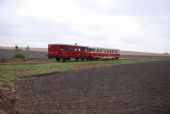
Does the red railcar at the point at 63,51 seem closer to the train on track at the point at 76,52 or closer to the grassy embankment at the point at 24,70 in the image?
the train on track at the point at 76,52

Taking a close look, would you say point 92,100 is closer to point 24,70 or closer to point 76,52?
point 24,70

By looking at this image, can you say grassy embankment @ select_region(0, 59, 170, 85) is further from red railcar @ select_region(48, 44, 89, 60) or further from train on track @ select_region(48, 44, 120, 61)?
train on track @ select_region(48, 44, 120, 61)

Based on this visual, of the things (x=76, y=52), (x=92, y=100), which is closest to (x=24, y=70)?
(x=92, y=100)

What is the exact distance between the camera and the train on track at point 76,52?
47656 millimetres

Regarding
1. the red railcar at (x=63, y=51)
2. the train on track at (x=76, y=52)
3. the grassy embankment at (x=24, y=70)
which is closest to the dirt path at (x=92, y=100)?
the grassy embankment at (x=24, y=70)

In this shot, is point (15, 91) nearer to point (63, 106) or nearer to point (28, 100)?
point (28, 100)

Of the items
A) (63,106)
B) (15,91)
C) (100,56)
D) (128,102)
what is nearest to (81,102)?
(63,106)

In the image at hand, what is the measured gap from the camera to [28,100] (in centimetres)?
1445

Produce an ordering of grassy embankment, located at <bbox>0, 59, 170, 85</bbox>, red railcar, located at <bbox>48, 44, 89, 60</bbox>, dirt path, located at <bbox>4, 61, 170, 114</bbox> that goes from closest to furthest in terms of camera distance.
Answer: dirt path, located at <bbox>4, 61, 170, 114</bbox>
grassy embankment, located at <bbox>0, 59, 170, 85</bbox>
red railcar, located at <bbox>48, 44, 89, 60</bbox>

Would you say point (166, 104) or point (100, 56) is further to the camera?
point (100, 56)

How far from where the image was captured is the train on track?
47.7 metres

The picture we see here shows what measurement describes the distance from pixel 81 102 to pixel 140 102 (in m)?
2.57

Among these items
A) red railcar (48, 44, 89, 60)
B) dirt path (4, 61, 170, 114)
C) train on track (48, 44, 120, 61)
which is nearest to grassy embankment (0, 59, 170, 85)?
dirt path (4, 61, 170, 114)

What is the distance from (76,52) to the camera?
167 ft
